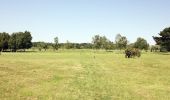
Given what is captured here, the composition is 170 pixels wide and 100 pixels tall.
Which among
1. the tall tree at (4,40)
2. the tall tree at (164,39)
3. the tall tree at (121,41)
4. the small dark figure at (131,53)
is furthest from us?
the tall tree at (121,41)

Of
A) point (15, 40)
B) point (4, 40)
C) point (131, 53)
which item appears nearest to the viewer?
point (131, 53)

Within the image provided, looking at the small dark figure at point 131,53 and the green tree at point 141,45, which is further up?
the green tree at point 141,45

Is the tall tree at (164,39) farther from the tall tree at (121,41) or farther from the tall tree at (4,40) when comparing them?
the tall tree at (4,40)

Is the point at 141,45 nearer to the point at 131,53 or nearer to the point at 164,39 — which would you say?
the point at 164,39

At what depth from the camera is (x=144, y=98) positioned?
18.9 metres

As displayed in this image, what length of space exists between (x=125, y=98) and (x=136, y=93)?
2487 mm

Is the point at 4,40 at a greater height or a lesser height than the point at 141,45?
greater

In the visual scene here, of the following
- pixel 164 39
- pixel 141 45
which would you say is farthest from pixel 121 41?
pixel 164 39

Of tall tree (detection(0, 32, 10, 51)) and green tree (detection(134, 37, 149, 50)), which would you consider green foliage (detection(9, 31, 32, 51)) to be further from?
green tree (detection(134, 37, 149, 50))

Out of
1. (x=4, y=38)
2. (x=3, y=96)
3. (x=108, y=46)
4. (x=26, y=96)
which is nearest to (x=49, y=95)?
(x=26, y=96)

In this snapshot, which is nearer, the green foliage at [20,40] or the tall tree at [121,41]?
the green foliage at [20,40]

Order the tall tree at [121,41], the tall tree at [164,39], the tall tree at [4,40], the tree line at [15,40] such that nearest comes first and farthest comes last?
Result: the tall tree at [164,39]
the tall tree at [4,40]
the tree line at [15,40]
the tall tree at [121,41]

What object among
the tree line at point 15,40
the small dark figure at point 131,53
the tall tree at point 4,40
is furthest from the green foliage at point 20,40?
the small dark figure at point 131,53

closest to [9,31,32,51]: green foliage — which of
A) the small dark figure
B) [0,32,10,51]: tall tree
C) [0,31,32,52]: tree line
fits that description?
[0,31,32,52]: tree line
